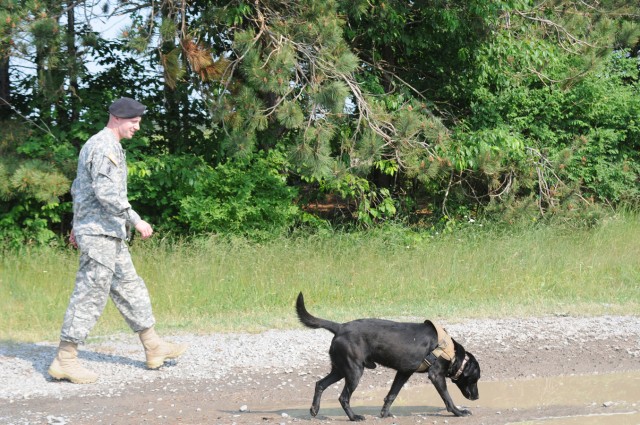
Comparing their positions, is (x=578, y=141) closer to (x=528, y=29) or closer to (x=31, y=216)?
(x=528, y=29)

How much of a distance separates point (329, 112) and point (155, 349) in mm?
5490

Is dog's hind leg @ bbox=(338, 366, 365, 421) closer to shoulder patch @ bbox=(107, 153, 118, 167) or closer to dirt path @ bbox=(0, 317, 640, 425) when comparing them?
dirt path @ bbox=(0, 317, 640, 425)

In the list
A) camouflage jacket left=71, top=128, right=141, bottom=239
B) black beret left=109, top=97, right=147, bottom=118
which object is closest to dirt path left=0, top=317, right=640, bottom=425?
camouflage jacket left=71, top=128, right=141, bottom=239

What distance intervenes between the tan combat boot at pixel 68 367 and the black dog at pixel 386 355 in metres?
2.02

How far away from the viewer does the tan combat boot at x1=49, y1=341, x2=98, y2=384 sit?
6645 mm

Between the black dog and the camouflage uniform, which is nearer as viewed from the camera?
the black dog

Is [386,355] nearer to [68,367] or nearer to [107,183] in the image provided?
[107,183]

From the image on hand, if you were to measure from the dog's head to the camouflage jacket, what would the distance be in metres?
2.78

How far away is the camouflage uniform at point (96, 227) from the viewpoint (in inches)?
254

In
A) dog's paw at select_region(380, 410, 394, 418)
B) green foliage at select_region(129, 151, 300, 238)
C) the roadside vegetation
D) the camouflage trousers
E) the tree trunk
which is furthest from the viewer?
the tree trunk

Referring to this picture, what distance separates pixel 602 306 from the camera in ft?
31.1

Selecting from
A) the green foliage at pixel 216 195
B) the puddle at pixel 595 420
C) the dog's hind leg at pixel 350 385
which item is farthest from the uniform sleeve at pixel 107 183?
the green foliage at pixel 216 195

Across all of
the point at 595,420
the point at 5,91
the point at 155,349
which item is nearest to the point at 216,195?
Answer: the point at 5,91

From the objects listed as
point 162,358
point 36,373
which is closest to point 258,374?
point 162,358
